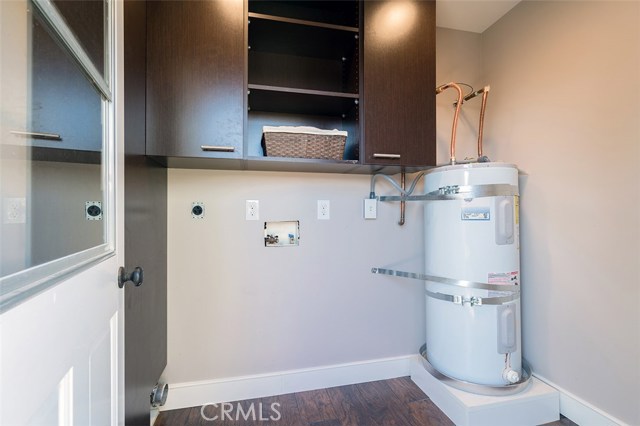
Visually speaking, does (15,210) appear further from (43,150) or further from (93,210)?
(93,210)

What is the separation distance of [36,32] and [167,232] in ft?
3.62

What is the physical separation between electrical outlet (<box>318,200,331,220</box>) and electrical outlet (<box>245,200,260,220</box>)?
37 centimetres

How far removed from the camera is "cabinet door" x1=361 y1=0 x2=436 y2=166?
1403mm

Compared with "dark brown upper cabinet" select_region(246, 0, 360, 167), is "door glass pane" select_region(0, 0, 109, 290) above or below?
below

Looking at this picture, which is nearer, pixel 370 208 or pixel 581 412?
pixel 581 412

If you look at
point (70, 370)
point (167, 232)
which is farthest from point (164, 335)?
point (70, 370)

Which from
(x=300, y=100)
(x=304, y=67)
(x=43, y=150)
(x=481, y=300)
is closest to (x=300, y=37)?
(x=304, y=67)

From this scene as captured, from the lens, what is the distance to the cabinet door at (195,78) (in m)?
1.18

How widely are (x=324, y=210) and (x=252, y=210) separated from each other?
1.42ft

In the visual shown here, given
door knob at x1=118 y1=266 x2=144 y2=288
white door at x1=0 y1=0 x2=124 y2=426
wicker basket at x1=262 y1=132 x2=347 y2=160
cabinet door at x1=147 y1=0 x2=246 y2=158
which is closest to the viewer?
white door at x1=0 y1=0 x2=124 y2=426

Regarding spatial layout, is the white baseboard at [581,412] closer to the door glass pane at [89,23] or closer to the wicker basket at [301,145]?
the wicker basket at [301,145]

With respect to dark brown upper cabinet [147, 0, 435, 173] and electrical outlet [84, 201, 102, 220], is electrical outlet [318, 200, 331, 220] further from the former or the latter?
electrical outlet [84, 201, 102, 220]

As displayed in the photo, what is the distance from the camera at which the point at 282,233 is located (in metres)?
1.63

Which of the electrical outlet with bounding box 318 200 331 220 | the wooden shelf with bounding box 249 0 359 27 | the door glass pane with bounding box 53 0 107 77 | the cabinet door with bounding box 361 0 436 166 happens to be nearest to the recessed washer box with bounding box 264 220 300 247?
the electrical outlet with bounding box 318 200 331 220
